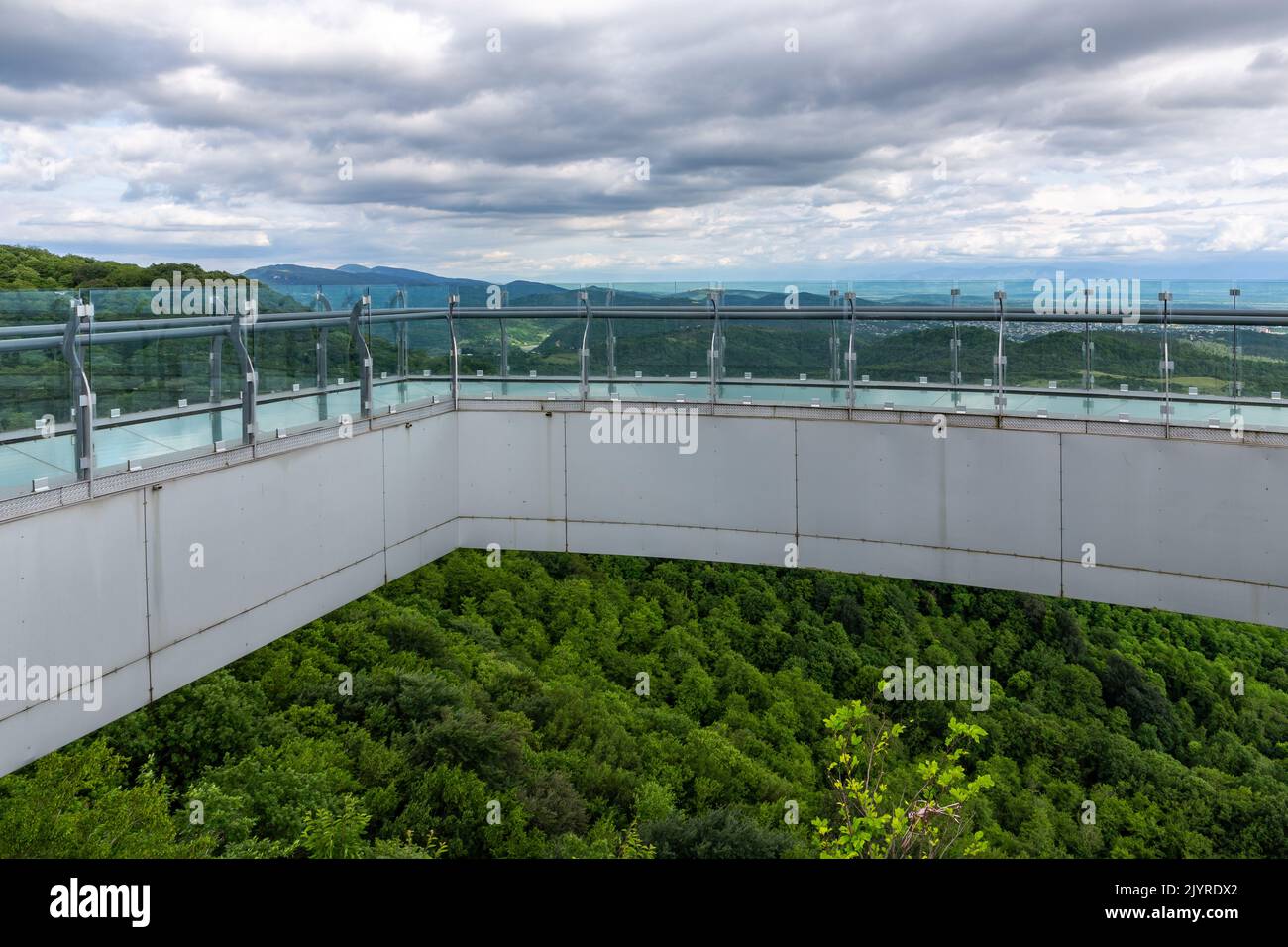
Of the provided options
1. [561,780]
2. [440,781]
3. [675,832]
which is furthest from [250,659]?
[675,832]

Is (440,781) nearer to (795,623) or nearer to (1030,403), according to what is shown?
(1030,403)

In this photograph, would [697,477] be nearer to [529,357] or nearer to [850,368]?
[850,368]

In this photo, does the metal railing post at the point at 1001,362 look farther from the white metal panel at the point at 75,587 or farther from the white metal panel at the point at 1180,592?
the white metal panel at the point at 75,587

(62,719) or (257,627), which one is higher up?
(257,627)

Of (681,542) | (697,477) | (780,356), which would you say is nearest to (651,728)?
(681,542)

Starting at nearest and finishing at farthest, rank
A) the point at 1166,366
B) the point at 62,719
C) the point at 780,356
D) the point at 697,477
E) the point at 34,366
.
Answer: the point at 62,719 → the point at 34,366 → the point at 1166,366 → the point at 780,356 → the point at 697,477

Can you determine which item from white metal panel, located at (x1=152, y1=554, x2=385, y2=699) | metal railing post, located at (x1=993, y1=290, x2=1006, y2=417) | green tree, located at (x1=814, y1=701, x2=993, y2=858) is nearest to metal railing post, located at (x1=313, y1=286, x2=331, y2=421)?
white metal panel, located at (x1=152, y1=554, x2=385, y2=699)

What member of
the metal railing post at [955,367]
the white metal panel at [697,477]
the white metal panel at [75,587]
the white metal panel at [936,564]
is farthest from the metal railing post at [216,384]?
the metal railing post at [955,367]
